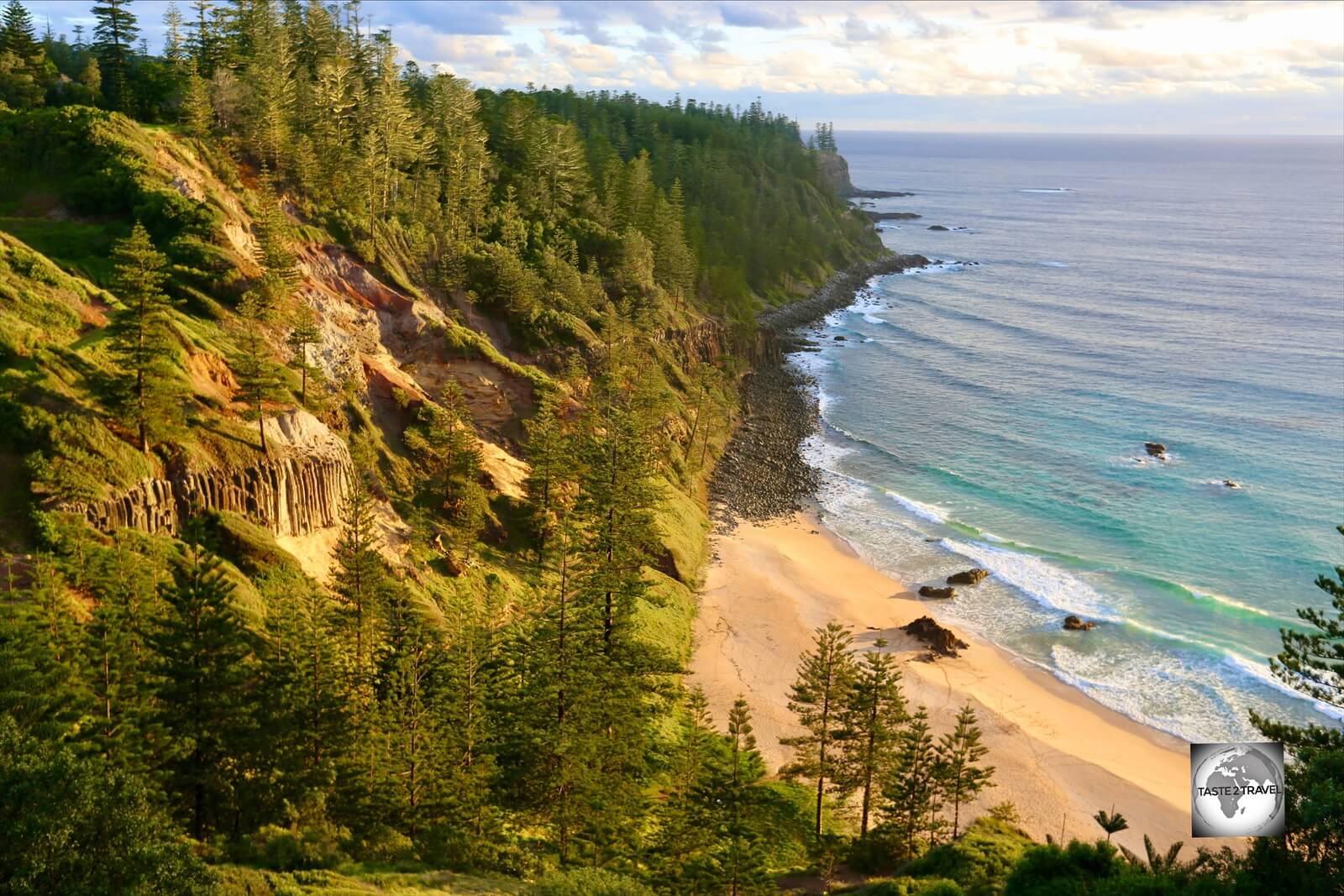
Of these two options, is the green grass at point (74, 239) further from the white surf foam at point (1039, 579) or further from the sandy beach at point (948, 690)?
the white surf foam at point (1039, 579)

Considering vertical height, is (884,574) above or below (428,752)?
below

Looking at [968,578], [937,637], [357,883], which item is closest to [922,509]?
[968,578]

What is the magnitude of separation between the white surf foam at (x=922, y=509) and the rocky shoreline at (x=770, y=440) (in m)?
6.70

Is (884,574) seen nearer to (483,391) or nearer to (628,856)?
(483,391)

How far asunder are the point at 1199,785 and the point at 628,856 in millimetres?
18175

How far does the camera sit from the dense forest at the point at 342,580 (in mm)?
23984

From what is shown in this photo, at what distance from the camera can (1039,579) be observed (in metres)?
58.8

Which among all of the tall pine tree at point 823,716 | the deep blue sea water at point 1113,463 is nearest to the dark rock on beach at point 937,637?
the deep blue sea water at point 1113,463

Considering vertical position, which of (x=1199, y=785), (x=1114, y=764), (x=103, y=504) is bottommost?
(x=1114, y=764)

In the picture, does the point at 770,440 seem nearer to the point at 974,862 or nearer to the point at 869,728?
the point at 869,728

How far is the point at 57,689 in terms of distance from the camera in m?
22.0

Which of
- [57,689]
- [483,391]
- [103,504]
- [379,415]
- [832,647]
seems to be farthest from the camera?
[483,391]

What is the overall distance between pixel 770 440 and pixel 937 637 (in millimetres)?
32693

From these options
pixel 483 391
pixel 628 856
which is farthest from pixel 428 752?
pixel 483 391
